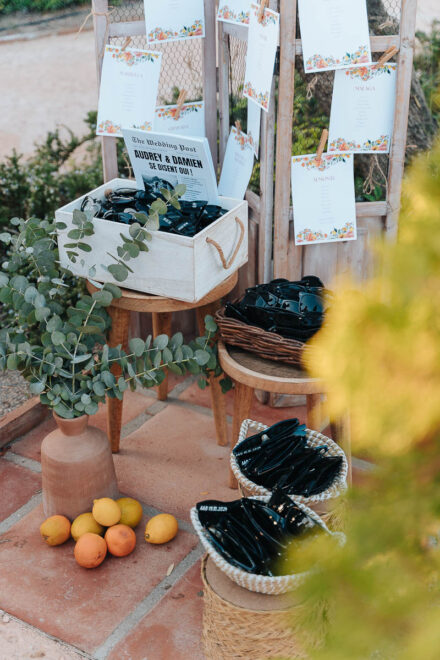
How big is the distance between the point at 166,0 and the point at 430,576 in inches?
98.5

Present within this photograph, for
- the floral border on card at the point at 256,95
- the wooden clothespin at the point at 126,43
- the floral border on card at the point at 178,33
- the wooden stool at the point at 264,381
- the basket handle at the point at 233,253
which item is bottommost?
the wooden stool at the point at 264,381

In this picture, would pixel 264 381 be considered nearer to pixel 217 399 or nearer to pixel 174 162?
pixel 217 399

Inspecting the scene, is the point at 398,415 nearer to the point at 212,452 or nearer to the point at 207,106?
the point at 212,452

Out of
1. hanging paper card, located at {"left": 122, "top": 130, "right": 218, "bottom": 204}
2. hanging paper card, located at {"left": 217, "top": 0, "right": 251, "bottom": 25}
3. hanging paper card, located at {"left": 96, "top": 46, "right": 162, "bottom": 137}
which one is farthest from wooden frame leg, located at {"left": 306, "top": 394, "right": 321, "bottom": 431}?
hanging paper card, located at {"left": 217, "top": 0, "right": 251, "bottom": 25}

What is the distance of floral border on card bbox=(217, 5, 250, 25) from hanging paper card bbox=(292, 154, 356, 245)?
531mm

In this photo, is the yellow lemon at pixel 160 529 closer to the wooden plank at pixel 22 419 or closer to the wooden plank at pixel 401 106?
the wooden plank at pixel 22 419

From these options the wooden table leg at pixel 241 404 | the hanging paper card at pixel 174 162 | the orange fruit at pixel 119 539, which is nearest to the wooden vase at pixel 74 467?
the orange fruit at pixel 119 539

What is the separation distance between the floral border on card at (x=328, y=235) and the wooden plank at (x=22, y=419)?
1271 mm

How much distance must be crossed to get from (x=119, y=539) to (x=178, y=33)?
1.85m

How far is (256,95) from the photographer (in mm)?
2561

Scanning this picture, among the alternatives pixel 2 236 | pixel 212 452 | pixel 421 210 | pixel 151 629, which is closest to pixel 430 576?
pixel 421 210

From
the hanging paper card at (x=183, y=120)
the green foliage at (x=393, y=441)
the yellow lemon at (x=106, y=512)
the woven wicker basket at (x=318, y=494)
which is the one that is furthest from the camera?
the hanging paper card at (x=183, y=120)

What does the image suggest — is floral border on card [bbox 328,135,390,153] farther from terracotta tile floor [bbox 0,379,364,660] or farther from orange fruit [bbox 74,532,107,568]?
orange fruit [bbox 74,532,107,568]

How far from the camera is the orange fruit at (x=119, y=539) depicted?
2.25 metres
